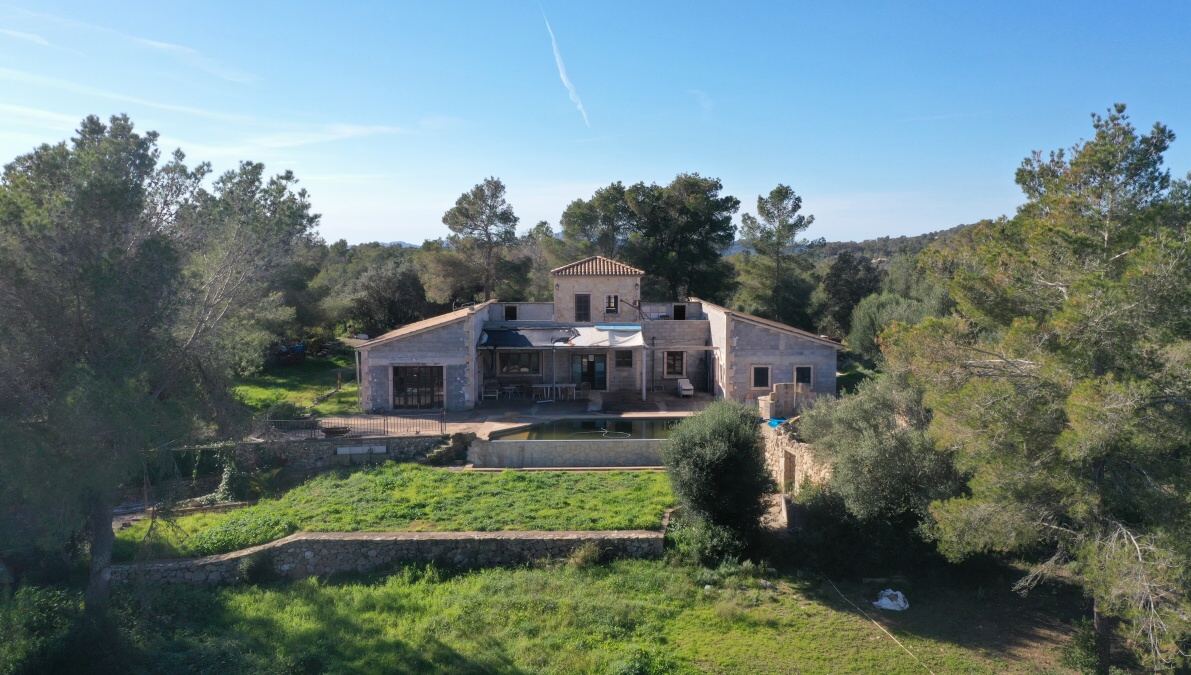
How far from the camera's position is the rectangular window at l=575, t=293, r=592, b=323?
33250mm

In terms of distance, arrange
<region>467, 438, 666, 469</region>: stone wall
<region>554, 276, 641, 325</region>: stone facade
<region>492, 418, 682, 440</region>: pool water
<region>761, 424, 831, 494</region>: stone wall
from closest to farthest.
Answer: <region>761, 424, 831, 494</region>: stone wall
<region>467, 438, 666, 469</region>: stone wall
<region>492, 418, 682, 440</region>: pool water
<region>554, 276, 641, 325</region>: stone facade

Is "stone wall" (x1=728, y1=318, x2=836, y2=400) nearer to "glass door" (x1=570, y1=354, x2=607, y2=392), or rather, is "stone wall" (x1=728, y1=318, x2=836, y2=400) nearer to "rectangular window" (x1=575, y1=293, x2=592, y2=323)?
"glass door" (x1=570, y1=354, x2=607, y2=392)

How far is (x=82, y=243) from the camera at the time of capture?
13.2 m

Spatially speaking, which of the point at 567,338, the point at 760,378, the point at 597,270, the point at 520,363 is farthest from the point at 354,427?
the point at 760,378

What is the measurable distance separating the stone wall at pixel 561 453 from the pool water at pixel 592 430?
0.82 meters

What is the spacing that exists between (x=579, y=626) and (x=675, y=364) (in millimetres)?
20118

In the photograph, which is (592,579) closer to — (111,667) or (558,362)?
(111,667)

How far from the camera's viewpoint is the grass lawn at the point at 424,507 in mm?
17688

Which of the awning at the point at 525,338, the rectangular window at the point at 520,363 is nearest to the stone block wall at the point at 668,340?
the awning at the point at 525,338

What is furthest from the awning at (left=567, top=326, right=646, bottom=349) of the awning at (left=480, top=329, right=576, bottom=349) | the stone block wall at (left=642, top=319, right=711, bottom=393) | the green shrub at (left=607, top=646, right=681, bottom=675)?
the green shrub at (left=607, top=646, right=681, bottom=675)

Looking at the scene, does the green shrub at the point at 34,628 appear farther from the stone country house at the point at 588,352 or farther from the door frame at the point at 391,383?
the stone country house at the point at 588,352

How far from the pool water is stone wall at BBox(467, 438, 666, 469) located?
819mm

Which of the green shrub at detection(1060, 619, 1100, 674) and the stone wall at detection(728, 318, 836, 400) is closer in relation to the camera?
the green shrub at detection(1060, 619, 1100, 674)

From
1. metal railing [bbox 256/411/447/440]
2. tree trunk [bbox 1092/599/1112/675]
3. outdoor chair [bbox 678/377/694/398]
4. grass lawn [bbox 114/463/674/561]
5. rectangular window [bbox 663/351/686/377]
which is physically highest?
rectangular window [bbox 663/351/686/377]
